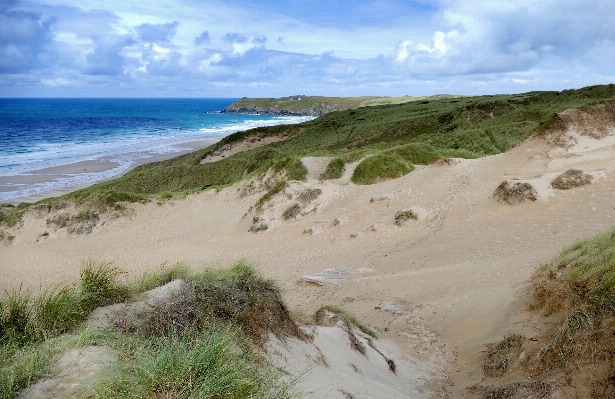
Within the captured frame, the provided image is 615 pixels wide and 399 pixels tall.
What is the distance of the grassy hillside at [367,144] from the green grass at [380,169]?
0.17ft

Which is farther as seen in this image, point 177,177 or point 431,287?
point 177,177

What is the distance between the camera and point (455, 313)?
28.2ft

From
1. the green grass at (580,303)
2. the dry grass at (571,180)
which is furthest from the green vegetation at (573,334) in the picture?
the dry grass at (571,180)

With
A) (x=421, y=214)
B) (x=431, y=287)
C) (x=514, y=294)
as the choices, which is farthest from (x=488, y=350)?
(x=421, y=214)

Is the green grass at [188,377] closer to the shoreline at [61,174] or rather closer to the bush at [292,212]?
the bush at [292,212]

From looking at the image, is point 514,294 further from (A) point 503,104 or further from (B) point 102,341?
(A) point 503,104

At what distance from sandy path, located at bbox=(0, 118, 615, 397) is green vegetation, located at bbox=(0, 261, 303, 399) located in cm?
340

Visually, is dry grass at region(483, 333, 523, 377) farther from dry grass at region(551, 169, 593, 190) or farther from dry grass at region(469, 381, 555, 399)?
dry grass at region(551, 169, 593, 190)

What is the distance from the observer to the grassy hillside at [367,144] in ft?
75.8

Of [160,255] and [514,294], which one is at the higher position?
[514,294]

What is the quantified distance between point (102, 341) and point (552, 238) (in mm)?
11808

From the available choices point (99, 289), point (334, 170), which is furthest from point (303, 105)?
point (99, 289)

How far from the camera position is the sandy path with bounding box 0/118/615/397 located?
8516mm

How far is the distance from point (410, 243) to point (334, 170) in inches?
345
